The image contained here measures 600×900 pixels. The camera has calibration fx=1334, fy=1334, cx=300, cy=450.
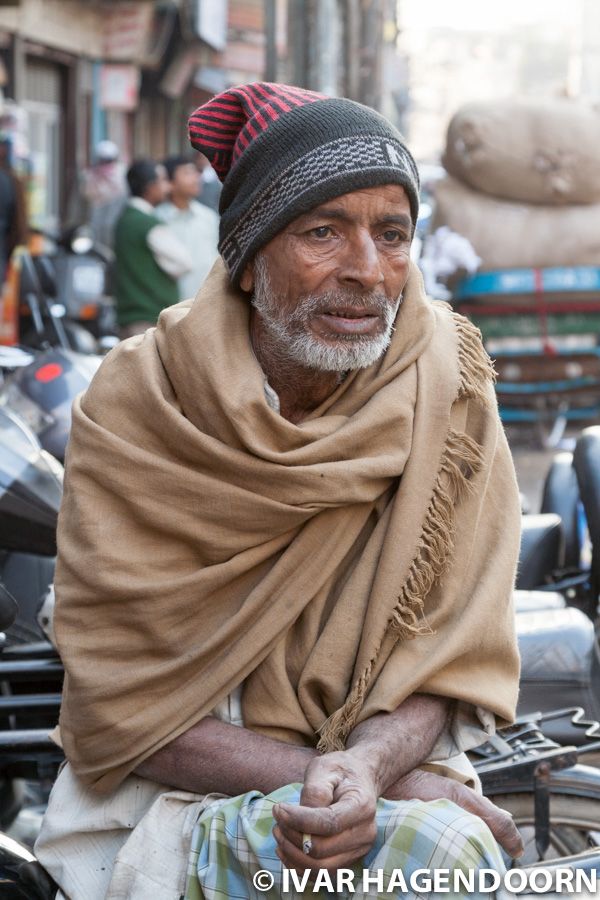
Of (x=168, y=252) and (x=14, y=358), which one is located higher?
(x=14, y=358)

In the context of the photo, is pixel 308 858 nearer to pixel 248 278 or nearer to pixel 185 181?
pixel 248 278

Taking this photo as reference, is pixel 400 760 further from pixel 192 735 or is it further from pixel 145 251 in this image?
pixel 145 251

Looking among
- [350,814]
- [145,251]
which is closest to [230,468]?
[350,814]

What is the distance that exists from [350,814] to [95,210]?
12.7m

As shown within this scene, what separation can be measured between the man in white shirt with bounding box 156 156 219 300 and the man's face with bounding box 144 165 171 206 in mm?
576

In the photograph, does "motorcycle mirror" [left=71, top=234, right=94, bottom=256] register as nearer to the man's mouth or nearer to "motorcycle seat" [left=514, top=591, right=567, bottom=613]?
"motorcycle seat" [left=514, top=591, right=567, bottom=613]

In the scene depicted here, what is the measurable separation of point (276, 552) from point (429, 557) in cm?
26

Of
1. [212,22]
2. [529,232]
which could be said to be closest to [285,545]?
[529,232]

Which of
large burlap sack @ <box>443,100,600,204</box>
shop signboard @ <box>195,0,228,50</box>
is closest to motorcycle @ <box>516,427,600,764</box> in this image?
large burlap sack @ <box>443,100,600,204</box>

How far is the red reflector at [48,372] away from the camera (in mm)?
4105

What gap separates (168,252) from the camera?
8984 millimetres

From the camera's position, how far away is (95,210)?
1399cm

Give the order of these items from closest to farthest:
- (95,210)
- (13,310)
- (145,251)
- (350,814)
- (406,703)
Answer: (350,814)
(406,703)
(145,251)
(13,310)
(95,210)

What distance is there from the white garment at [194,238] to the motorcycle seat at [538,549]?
5.80 metres
